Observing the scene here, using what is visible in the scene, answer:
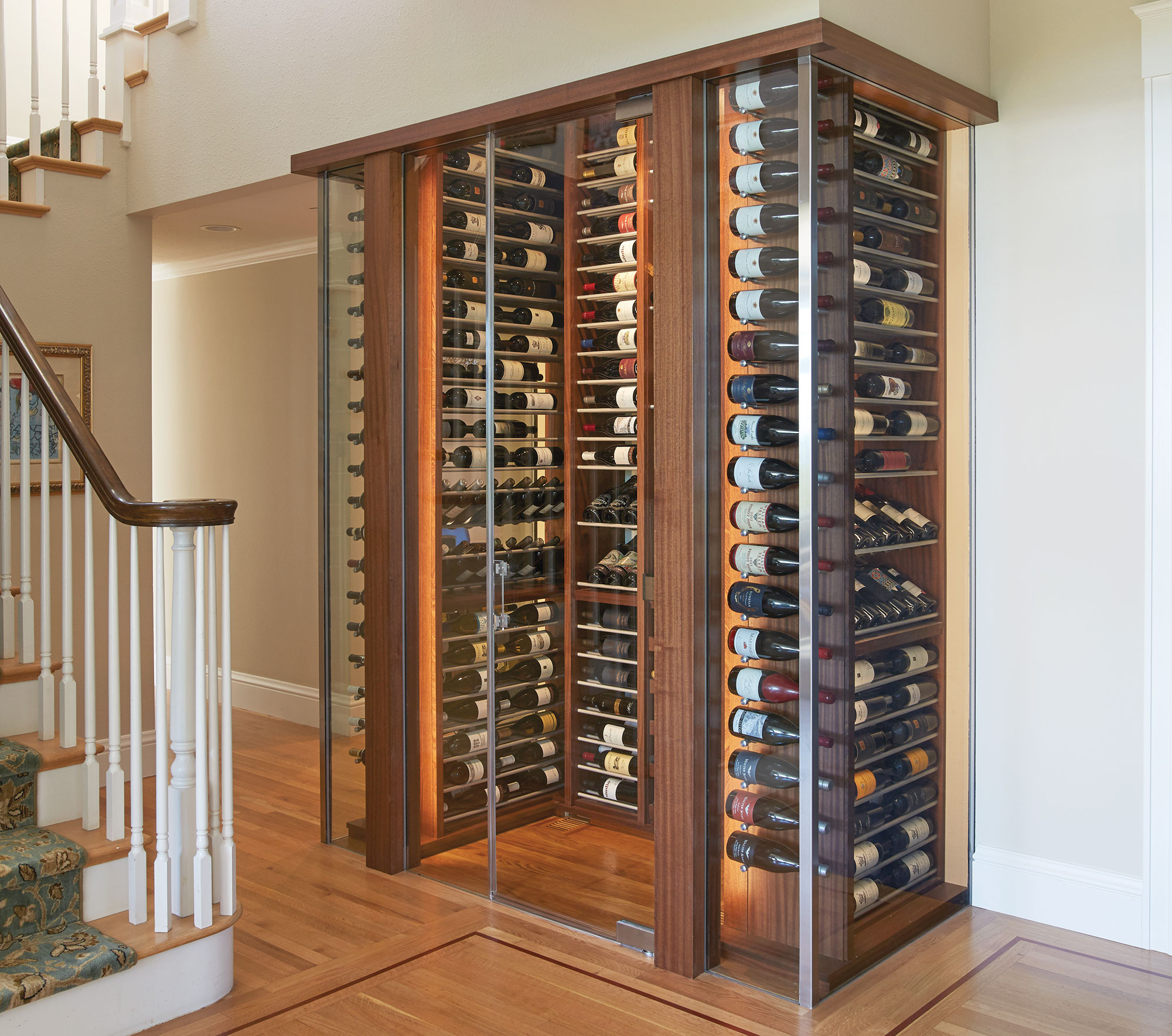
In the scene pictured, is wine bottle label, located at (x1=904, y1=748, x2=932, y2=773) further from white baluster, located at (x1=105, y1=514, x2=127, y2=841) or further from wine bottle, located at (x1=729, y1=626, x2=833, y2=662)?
white baluster, located at (x1=105, y1=514, x2=127, y2=841)

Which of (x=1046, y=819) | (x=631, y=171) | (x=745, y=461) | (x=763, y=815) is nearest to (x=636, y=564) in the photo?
(x=745, y=461)

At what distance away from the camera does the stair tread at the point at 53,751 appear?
3.04 meters

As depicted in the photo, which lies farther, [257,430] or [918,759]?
[257,430]

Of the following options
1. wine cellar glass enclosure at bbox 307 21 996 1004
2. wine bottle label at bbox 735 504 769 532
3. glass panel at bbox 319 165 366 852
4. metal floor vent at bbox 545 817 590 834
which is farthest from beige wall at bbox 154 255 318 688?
wine bottle label at bbox 735 504 769 532

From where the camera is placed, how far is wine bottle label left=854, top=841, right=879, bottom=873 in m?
3.19

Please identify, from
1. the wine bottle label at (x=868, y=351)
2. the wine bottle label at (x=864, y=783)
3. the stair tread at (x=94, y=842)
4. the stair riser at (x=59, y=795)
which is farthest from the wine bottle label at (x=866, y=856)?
the stair riser at (x=59, y=795)

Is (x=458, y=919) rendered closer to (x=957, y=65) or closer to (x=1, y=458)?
(x=1, y=458)

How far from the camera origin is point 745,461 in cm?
307

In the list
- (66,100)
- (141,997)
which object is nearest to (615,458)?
(141,997)

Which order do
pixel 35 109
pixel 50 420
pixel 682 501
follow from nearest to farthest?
pixel 682 501, pixel 50 420, pixel 35 109

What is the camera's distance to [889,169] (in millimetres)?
3303

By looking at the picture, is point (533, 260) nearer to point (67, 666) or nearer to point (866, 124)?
point (866, 124)

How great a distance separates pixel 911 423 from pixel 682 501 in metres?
0.85

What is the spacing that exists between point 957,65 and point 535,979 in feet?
9.93
